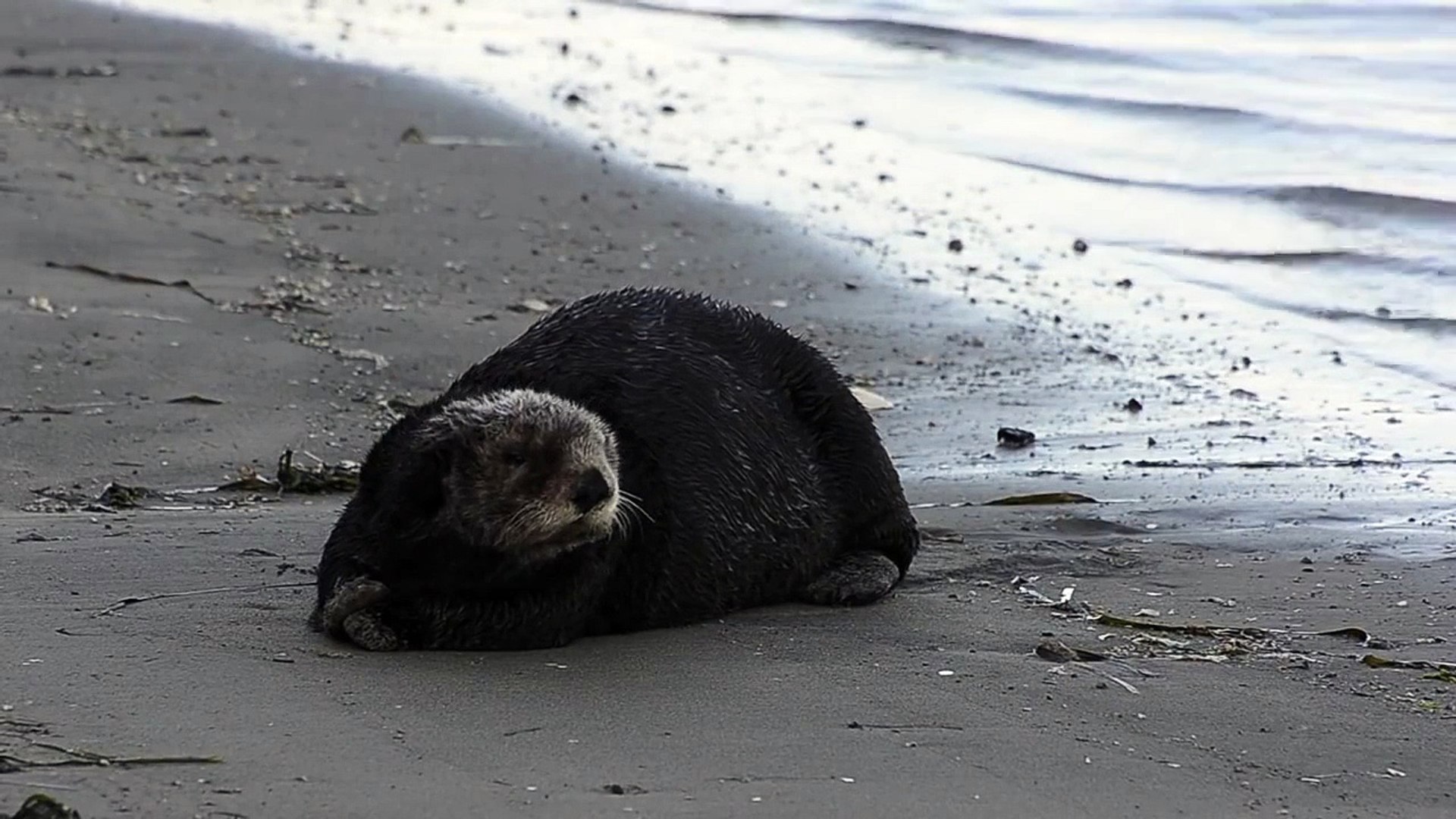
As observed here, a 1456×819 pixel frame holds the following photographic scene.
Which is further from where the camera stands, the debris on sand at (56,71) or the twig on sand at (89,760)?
the debris on sand at (56,71)

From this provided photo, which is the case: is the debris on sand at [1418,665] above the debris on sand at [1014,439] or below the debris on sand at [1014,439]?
above

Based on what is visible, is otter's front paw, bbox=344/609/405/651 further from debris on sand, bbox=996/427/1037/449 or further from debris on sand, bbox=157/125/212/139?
debris on sand, bbox=157/125/212/139

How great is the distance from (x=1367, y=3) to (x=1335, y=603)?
1464 cm

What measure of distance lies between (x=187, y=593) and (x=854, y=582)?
175 cm

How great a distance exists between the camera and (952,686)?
189 inches

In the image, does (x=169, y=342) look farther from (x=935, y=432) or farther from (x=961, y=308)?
(x=961, y=308)

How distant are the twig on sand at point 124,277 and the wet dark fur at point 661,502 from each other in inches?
135

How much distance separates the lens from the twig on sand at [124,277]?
8.88 meters

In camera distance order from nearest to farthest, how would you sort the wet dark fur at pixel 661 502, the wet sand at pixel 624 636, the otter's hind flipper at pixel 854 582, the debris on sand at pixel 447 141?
the wet sand at pixel 624 636, the wet dark fur at pixel 661 502, the otter's hind flipper at pixel 854 582, the debris on sand at pixel 447 141

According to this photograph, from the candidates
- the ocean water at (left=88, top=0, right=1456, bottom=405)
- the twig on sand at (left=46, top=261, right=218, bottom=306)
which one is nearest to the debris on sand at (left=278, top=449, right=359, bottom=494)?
the twig on sand at (left=46, top=261, right=218, bottom=306)

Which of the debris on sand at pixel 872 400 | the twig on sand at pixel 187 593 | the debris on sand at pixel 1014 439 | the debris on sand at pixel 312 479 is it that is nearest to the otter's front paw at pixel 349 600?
the twig on sand at pixel 187 593

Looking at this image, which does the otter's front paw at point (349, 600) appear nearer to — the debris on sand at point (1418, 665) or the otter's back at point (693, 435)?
the otter's back at point (693, 435)

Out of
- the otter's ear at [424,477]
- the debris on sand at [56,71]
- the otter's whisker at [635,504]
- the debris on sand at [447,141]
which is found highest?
the debris on sand at [56,71]

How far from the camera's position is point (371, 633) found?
4984 millimetres
